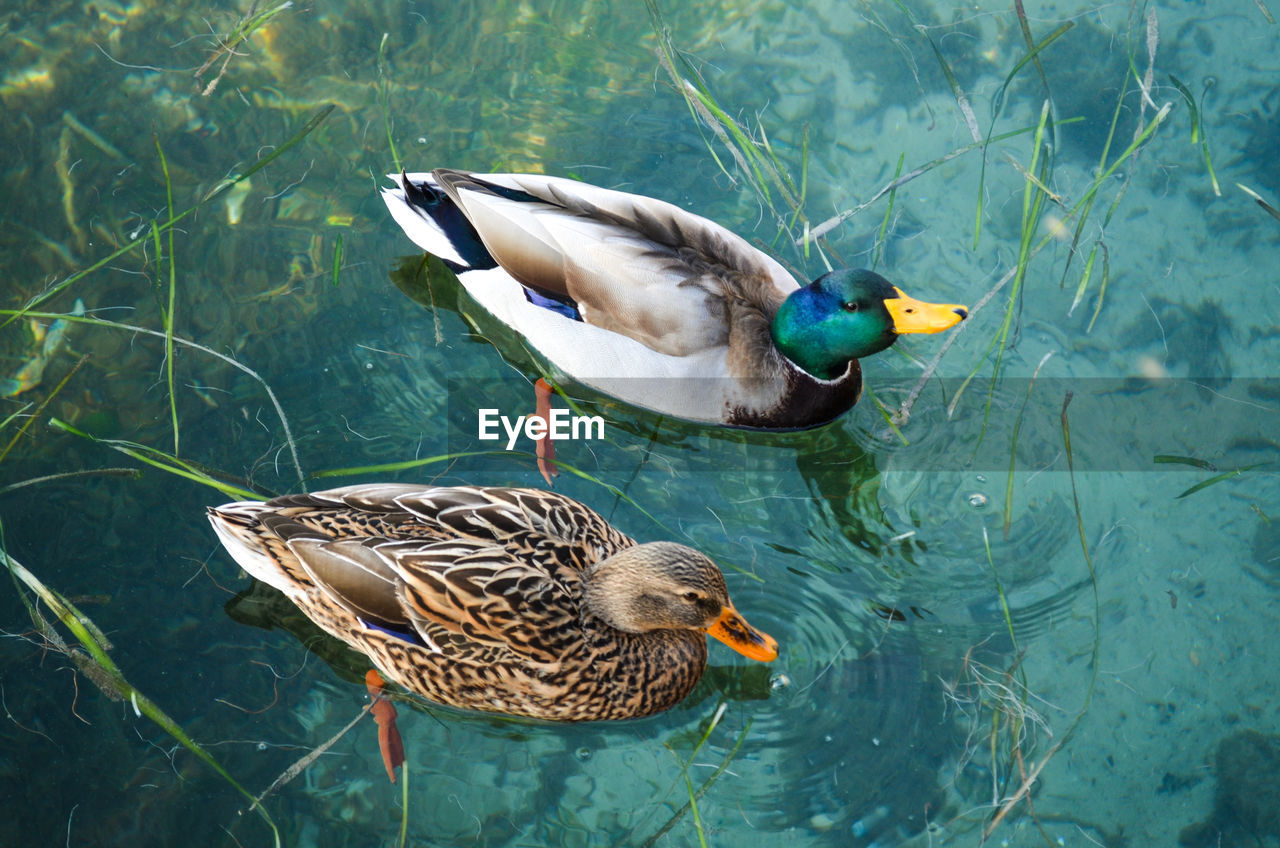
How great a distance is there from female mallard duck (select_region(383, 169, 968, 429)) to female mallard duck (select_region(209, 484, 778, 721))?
785 millimetres

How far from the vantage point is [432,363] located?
4.28 meters

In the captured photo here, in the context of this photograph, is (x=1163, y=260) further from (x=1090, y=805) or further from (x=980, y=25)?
(x=1090, y=805)

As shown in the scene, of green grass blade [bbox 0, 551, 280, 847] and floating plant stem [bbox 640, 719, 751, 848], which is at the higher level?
green grass blade [bbox 0, 551, 280, 847]

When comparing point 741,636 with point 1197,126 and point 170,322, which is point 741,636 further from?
point 1197,126

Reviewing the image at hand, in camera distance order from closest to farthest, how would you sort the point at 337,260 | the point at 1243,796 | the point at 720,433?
the point at 1243,796
the point at 720,433
the point at 337,260

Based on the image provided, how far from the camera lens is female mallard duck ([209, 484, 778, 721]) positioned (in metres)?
3.11

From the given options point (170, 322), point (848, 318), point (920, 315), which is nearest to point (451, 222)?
point (170, 322)

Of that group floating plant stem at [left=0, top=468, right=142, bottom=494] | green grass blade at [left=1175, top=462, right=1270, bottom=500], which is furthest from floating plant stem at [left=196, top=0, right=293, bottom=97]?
green grass blade at [left=1175, top=462, right=1270, bottom=500]

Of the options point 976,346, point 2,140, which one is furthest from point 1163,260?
point 2,140

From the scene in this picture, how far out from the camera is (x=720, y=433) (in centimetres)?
419

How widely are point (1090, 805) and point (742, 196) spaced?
2824 millimetres

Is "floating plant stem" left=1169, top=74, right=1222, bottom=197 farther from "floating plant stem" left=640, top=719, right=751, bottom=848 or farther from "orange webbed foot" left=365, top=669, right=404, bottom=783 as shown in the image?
"orange webbed foot" left=365, top=669, right=404, bottom=783

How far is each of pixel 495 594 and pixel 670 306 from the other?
1270mm

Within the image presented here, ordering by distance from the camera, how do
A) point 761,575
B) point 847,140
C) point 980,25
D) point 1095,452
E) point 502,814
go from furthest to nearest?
point 980,25, point 847,140, point 1095,452, point 761,575, point 502,814
